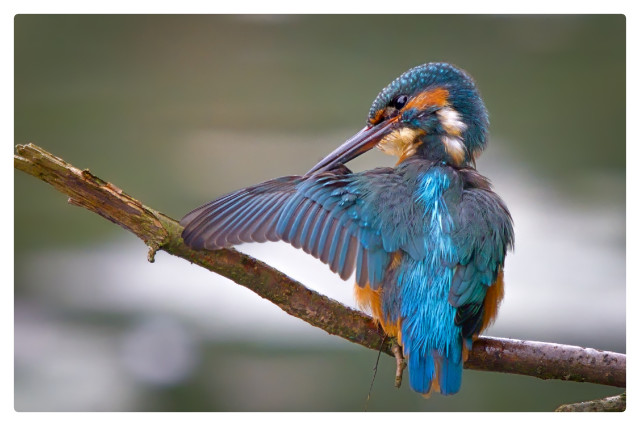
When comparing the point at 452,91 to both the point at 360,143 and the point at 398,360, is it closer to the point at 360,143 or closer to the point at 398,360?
the point at 360,143

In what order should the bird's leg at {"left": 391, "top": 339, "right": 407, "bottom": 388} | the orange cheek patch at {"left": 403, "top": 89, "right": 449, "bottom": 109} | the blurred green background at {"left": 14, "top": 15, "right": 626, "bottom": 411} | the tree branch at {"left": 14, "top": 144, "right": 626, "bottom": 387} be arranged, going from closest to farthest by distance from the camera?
1. the tree branch at {"left": 14, "top": 144, "right": 626, "bottom": 387}
2. the bird's leg at {"left": 391, "top": 339, "right": 407, "bottom": 388}
3. the orange cheek patch at {"left": 403, "top": 89, "right": 449, "bottom": 109}
4. the blurred green background at {"left": 14, "top": 15, "right": 626, "bottom": 411}

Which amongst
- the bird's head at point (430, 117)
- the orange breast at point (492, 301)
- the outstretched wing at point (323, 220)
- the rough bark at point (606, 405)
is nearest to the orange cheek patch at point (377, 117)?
the bird's head at point (430, 117)

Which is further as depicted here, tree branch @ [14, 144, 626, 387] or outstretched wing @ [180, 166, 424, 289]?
outstretched wing @ [180, 166, 424, 289]

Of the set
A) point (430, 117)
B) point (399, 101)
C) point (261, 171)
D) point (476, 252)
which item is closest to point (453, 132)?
point (430, 117)

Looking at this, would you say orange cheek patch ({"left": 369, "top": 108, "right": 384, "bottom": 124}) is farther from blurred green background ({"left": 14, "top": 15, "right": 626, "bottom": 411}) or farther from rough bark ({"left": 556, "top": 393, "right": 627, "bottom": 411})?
rough bark ({"left": 556, "top": 393, "right": 627, "bottom": 411})

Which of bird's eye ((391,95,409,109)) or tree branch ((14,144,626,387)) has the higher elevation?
bird's eye ((391,95,409,109))

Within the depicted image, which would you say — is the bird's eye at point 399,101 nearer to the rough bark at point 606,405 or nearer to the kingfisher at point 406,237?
the kingfisher at point 406,237

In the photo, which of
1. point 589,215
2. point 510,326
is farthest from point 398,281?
point 510,326

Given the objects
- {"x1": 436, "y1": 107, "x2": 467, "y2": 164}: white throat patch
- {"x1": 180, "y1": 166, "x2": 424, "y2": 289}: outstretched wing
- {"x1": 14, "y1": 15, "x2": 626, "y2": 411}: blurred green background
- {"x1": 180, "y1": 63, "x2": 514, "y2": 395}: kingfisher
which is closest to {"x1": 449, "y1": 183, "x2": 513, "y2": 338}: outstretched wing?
{"x1": 180, "y1": 63, "x2": 514, "y2": 395}: kingfisher
